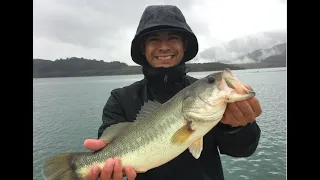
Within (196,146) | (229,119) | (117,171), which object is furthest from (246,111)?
(117,171)

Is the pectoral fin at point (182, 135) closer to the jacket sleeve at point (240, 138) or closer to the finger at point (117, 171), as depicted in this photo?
the jacket sleeve at point (240, 138)

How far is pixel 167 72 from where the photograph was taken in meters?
3.95

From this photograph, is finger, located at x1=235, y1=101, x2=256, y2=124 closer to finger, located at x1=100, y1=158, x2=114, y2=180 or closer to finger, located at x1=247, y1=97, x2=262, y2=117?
finger, located at x1=247, y1=97, x2=262, y2=117

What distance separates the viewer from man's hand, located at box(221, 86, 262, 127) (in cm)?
278

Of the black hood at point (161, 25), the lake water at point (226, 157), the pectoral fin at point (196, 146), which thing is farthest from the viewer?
the lake water at point (226, 157)

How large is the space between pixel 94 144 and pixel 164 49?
169cm

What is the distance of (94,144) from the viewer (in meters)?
3.09

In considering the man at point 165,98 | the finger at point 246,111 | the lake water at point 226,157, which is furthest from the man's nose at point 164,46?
the lake water at point 226,157

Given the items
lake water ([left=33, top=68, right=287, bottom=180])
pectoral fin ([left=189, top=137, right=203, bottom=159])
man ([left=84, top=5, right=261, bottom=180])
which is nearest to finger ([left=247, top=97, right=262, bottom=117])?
man ([left=84, top=5, right=261, bottom=180])

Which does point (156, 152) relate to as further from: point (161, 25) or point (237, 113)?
point (161, 25)

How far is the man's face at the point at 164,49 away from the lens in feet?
12.9

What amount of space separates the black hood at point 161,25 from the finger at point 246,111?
1.59m

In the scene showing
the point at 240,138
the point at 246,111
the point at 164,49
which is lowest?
the point at 240,138
